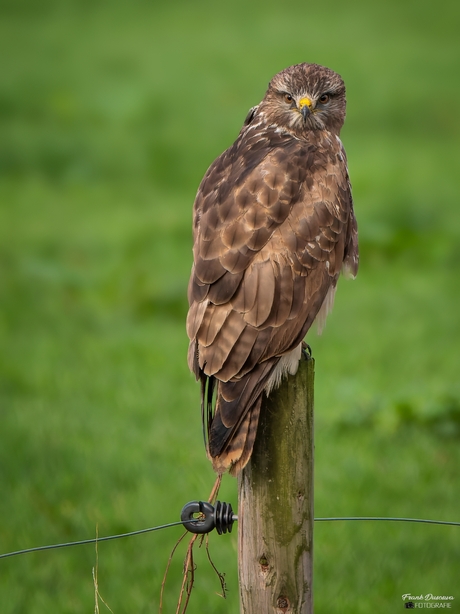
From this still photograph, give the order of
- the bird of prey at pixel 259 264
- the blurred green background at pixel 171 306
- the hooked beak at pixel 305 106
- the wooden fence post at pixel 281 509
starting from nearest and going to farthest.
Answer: the wooden fence post at pixel 281 509
the bird of prey at pixel 259 264
the hooked beak at pixel 305 106
the blurred green background at pixel 171 306

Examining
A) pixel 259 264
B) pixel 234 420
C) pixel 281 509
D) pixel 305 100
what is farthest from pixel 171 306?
pixel 281 509

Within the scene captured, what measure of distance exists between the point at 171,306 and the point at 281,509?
7.21 m

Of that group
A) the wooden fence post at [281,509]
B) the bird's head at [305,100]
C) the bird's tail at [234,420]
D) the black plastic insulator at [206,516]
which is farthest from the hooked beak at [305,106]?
the black plastic insulator at [206,516]

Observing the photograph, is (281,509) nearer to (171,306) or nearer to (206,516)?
(206,516)

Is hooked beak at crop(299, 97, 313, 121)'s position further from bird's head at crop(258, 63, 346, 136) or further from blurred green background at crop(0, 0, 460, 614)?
blurred green background at crop(0, 0, 460, 614)

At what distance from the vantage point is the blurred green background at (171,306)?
549 centimetres

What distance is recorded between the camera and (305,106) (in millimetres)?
4559

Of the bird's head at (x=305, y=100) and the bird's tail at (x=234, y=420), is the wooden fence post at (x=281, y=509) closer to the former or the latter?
the bird's tail at (x=234, y=420)

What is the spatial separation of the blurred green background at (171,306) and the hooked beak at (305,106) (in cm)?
226

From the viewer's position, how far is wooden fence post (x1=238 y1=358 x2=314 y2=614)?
10.1 feet

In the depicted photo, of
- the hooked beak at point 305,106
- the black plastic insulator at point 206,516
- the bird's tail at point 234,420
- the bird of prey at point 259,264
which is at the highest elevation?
the hooked beak at point 305,106

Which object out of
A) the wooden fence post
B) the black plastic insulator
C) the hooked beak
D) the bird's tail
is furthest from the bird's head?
the black plastic insulator

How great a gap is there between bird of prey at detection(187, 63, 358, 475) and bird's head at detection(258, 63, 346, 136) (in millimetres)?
27

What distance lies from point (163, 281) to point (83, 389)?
2.95 metres
